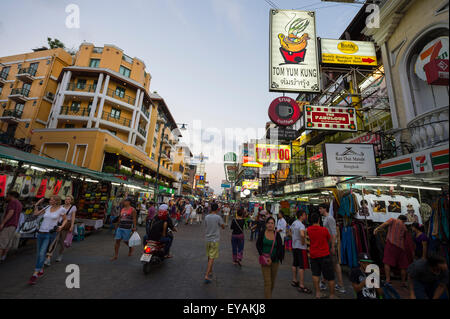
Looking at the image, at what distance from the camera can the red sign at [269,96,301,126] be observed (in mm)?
10984

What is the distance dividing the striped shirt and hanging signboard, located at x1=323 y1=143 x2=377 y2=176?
77.9 inches

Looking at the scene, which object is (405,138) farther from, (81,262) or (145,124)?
(145,124)

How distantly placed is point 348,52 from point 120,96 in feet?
93.0

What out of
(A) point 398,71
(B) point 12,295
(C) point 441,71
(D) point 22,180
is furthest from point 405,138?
(D) point 22,180

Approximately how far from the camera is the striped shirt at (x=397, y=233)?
530 centimetres

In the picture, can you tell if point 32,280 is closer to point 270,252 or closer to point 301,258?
point 270,252

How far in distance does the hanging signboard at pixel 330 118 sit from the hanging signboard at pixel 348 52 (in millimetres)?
4231

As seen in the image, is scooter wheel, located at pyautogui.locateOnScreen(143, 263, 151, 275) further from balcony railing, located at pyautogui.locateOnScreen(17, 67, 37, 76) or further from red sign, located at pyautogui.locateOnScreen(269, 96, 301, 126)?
balcony railing, located at pyautogui.locateOnScreen(17, 67, 37, 76)

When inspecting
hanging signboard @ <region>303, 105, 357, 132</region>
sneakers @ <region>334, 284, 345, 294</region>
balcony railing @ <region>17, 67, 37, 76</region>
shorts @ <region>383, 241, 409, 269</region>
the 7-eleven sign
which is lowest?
sneakers @ <region>334, 284, 345, 294</region>

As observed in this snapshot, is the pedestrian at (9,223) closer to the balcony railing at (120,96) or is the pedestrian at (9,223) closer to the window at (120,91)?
the balcony railing at (120,96)

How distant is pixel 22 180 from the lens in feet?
28.5

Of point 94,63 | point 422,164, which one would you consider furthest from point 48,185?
point 94,63

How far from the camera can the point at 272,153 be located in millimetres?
16156

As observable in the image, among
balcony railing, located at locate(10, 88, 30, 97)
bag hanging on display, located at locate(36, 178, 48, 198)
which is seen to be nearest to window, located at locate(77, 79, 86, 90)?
balcony railing, located at locate(10, 88, 30, 97)
